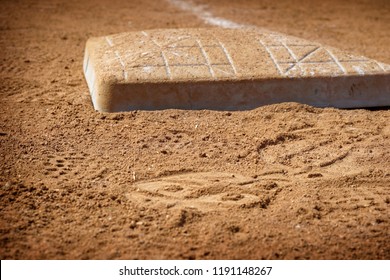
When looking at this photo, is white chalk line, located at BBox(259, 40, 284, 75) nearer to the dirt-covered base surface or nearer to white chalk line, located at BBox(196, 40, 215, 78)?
the dirt-covered base surface

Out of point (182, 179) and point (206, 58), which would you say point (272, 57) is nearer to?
point (206, 58)

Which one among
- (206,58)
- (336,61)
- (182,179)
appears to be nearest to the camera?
(182,179)

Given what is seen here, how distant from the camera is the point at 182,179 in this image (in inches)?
139

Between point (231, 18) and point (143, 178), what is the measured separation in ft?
13.7

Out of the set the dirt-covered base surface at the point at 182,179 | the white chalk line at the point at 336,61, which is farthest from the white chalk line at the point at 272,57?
the white chalk line at the point at 336,61

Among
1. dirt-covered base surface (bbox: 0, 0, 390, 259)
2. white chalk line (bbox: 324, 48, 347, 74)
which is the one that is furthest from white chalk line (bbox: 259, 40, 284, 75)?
white chalk line (bbox: 324, 48, 347, 74)

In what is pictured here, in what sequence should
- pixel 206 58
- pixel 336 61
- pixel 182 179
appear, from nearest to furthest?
pixel 182 179
pixel 206 58
pixel 336 61

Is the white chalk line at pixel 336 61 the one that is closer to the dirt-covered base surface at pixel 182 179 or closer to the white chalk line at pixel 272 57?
the dirt-covered base surface at pixel 182 179

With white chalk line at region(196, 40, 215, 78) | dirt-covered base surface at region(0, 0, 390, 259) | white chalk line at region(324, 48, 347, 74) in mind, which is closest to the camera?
dirt-covered base surface at region(0, 0, 390, 259)

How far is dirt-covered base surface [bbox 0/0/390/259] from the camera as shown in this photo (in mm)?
2924

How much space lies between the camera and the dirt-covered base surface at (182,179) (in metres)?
2.92

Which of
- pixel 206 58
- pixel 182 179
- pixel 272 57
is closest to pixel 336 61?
pixel 272 57

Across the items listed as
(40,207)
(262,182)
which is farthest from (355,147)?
(40,207)

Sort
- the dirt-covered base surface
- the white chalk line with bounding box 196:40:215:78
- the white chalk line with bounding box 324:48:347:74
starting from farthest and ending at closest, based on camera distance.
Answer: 1. the white chalk line with bounding box 324:48:347:74
2. the white chalk line with bounding box 196:40:215:78
3. the dirt-covered base surface
